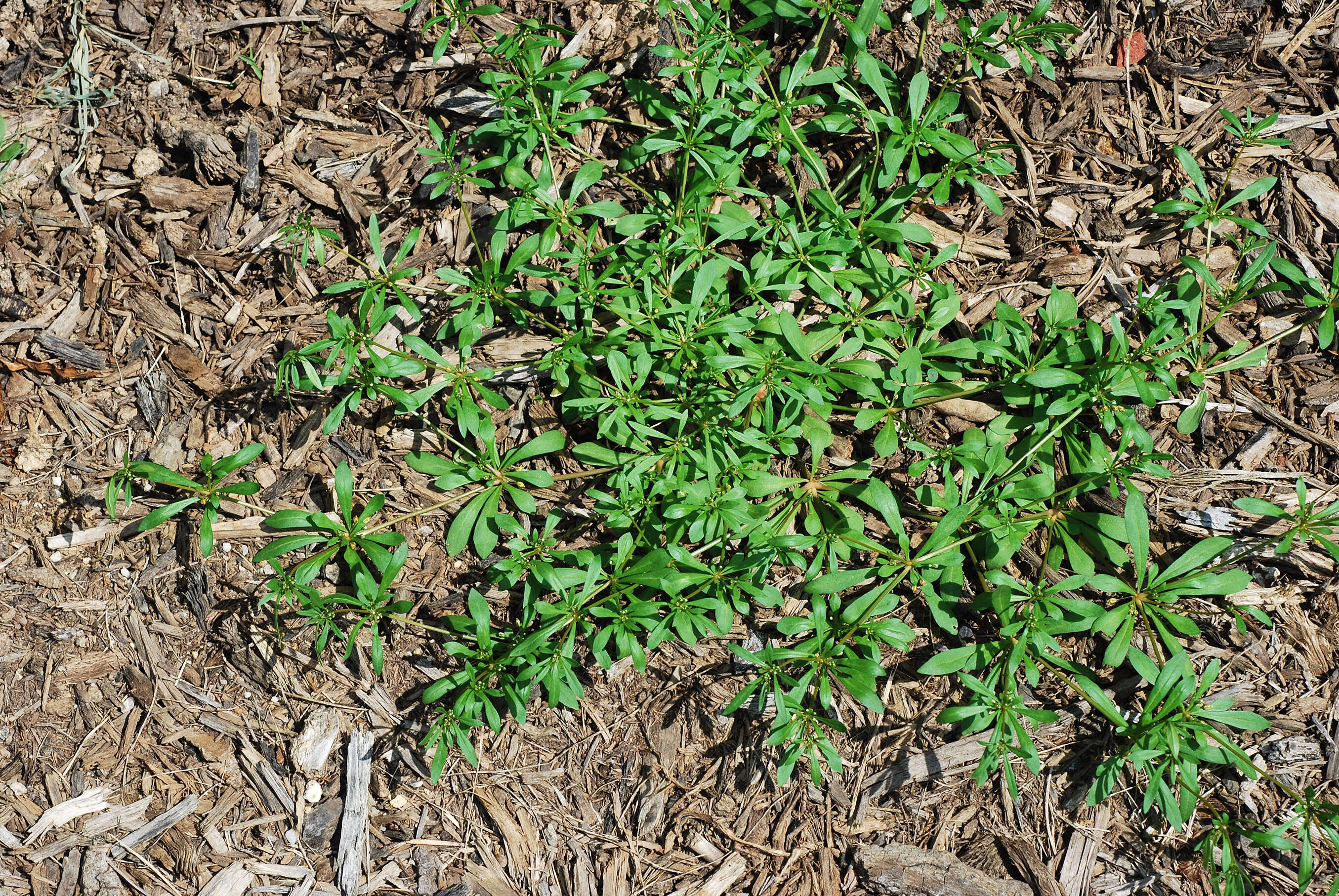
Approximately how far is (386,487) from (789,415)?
147cm

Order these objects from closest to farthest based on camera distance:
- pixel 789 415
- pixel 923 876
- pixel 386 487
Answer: pixel 789 415, pixel 923 876, pixel 386 487

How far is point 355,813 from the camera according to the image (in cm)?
312

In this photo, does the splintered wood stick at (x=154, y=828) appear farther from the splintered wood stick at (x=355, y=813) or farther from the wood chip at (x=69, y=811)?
the splintered wood stick at (x=355, y=813)

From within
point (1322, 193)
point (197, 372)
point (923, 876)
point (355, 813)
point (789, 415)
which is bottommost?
point (355, 813)

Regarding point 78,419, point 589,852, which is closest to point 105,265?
point 78,419

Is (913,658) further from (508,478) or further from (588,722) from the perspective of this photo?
(508,478)

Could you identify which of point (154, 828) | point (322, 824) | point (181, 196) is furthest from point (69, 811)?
point (181, 196)

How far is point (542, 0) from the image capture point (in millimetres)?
3275

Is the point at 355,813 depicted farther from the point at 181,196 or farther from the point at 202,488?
the point at 181,196

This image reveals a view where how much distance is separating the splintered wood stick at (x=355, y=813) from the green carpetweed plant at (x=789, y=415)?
336mm

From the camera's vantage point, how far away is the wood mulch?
3.10m

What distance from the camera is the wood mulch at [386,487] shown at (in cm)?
310

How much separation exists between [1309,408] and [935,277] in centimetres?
142

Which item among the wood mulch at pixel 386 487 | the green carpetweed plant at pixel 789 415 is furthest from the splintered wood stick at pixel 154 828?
the green carpetweed plant at pixel 789 415
